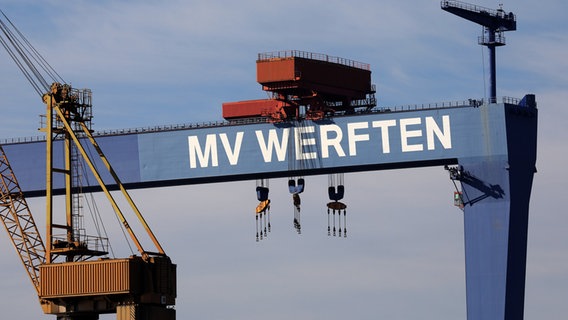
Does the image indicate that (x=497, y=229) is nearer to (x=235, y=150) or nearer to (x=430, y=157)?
(x=430, y=157)

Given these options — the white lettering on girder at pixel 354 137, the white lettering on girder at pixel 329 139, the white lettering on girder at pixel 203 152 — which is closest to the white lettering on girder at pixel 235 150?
the white lettering on girder at pixel 203 152

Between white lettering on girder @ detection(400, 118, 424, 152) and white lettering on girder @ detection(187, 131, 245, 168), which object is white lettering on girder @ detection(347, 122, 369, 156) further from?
white lettering on girder @ detection(187, 131, 245, 168)

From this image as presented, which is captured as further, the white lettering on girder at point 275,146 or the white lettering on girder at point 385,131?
the white lettering on girder at point 275,146

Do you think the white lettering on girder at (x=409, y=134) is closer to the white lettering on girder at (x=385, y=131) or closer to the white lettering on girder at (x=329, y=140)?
the white lettering on girder at (x=329, y=140)

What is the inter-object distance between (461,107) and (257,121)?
18439 millimetres

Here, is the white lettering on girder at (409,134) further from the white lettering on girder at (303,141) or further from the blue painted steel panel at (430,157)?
the white lettering on girder at (303,141)

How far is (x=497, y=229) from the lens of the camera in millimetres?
138250

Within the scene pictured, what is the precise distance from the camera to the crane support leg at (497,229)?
451 feet

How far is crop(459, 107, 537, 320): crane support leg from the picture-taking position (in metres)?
138

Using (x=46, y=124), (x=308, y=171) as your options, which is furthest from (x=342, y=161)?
(x=46, y=124)

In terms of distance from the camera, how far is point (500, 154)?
139000 mm

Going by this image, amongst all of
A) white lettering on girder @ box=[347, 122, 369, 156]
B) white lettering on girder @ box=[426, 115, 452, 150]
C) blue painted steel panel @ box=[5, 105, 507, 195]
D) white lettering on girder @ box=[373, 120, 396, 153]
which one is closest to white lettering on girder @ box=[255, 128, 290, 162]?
blue painted steel panel @ box=[5, 105, 507, 195]

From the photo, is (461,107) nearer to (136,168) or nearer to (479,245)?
(479,245)

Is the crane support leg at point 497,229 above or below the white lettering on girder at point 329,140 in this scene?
below
